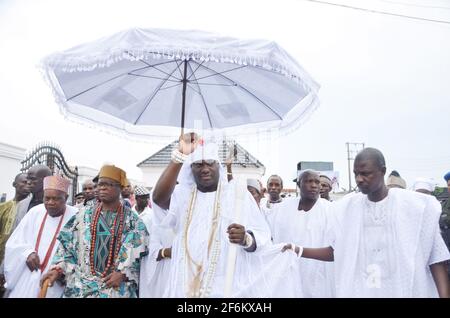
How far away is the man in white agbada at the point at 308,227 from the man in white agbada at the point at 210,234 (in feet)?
3.23

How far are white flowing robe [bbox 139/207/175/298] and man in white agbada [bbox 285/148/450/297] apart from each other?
4.39 ft

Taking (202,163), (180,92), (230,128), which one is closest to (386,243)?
(202,163)

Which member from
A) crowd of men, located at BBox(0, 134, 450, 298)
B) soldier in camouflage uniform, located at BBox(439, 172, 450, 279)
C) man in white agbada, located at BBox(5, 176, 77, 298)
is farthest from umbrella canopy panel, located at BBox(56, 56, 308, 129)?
soldier in camouflage uniform, located at BBox(439, 172, 450, 279)

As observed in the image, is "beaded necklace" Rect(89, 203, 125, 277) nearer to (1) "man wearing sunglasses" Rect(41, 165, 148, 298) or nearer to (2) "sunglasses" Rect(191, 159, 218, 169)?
(1) "man wearing sunglasses" Rect(41, 165, 148, 298)

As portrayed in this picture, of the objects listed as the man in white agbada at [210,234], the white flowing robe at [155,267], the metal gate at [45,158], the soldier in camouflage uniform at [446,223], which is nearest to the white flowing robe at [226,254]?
the man in white agbada at [210,234]

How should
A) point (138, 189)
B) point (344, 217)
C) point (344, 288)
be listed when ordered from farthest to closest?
point (138, 189)
point (344, 217)
point (344, 288)

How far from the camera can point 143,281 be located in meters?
3.08

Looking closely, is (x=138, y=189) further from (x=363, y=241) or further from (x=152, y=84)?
(x=363, y=241)

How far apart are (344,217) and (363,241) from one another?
23cm

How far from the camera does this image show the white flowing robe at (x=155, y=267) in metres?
3.07

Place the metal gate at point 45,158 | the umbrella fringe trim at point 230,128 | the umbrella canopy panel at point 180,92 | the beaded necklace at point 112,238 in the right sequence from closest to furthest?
the beaded necklace at point 112,238
the umbrella fringe trim at point 230,128
the umbrella canopy panel at point 180,92
the metal gate at point 45,158

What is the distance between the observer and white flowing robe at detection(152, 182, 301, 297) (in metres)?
2.68

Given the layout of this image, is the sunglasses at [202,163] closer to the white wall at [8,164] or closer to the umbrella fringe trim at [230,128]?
the umbrella fringe trim at [230,128]
